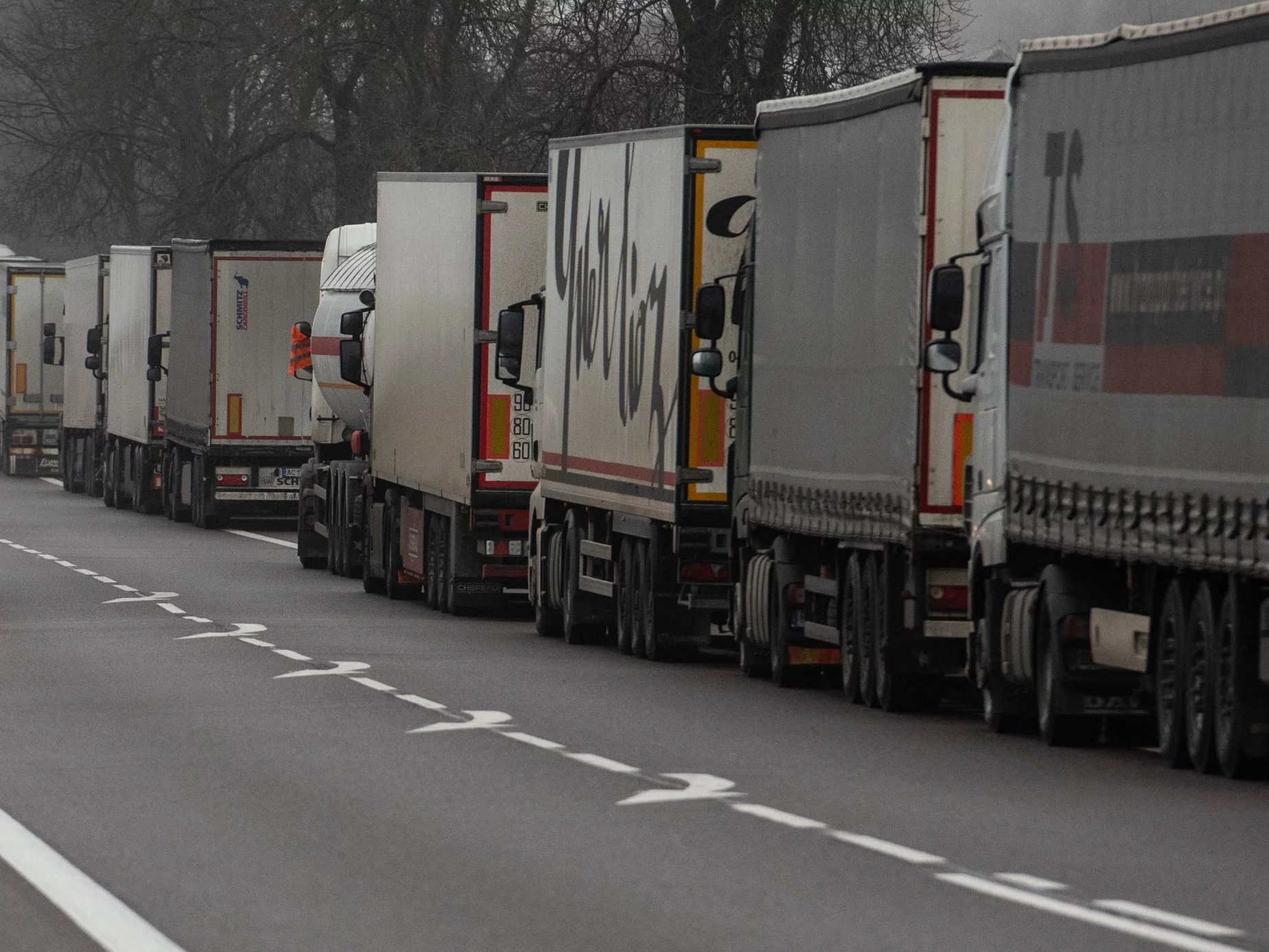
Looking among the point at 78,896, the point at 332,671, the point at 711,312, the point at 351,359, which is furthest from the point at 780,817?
the point at 351,359

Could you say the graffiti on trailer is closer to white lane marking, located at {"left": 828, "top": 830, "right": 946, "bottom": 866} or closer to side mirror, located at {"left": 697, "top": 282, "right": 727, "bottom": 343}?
side mirror, located at {"left": 697, "top": 282, "right": 727, "bottom": 343}

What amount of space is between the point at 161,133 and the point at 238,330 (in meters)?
25.5

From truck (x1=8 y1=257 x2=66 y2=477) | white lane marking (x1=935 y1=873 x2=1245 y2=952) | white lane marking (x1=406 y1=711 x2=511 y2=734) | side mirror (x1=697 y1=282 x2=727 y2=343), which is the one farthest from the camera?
truck (x1=8 y1=257 x2=66 y2=477)

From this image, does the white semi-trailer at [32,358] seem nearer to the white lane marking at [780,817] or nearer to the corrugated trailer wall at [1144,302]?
the corrugated trailer wall at [1144,302]

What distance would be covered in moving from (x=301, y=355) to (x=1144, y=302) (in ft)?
78.8

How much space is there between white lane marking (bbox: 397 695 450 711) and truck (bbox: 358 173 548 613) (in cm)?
885

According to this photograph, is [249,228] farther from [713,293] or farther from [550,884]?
[550,884]

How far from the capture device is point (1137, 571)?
14.6 meters

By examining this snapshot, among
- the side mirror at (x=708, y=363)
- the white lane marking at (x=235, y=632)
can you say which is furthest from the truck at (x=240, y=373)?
the side mirror at (x=708, y=363)

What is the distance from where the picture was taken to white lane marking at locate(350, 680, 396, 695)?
59.7ft

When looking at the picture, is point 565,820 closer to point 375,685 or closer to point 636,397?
point 375,685

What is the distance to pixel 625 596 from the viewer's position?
73.4 ft

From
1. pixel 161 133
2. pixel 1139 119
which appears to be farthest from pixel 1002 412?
pixel 161 133

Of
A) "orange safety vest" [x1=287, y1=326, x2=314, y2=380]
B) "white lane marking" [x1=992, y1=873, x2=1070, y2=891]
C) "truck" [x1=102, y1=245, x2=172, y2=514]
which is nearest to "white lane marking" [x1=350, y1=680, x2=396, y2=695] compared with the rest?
"white lane marking" [x1=992, y1=873, x2=1070, y2=891]
